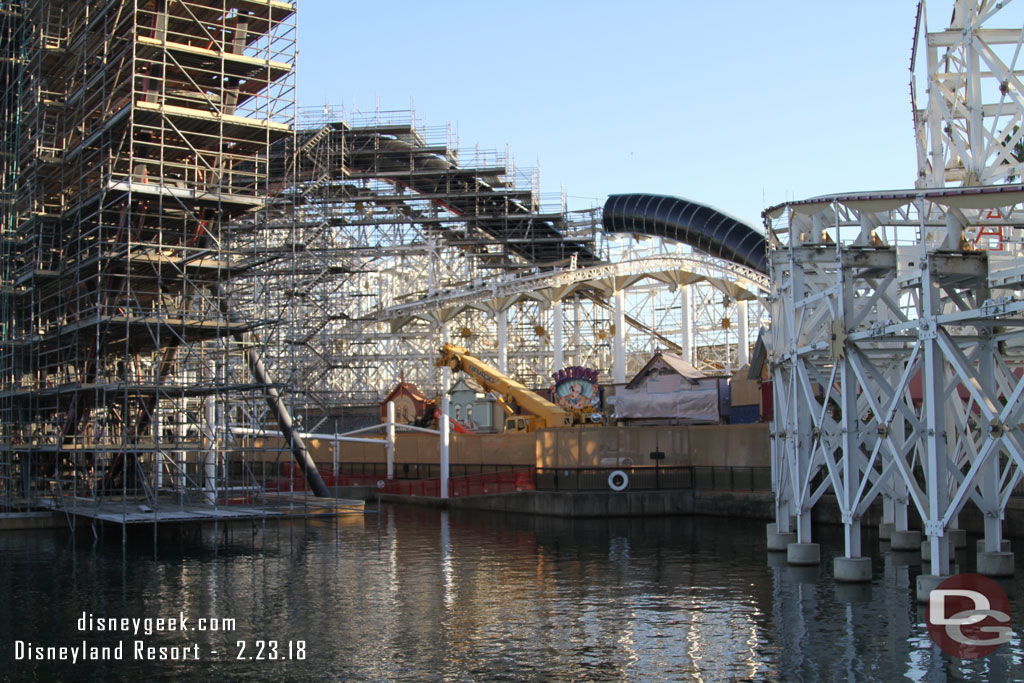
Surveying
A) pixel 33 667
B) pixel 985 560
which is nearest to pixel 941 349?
pixel 985 560

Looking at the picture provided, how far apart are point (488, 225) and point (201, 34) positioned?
2997cm

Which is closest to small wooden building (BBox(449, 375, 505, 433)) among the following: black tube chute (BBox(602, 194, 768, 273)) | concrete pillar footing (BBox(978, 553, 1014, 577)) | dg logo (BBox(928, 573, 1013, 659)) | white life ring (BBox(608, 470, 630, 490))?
black tube chute (BBox(602, 194, 768, 273))

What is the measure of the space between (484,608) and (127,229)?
19563 millimetres

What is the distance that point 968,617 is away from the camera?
17.2 metres

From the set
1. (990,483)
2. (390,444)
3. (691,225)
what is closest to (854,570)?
(990,483)

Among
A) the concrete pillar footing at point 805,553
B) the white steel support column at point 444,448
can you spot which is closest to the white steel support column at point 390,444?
the white steel support column at point 444,448

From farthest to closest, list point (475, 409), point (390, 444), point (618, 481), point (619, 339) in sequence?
point (475, 409)
point (619, 339)
point (390, 444)
point (618, 481)

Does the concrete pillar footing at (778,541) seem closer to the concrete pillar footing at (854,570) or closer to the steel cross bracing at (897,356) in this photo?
the steel cross bracing at (897,356)

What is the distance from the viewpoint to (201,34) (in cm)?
3600

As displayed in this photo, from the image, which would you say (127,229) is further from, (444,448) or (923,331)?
(923,331)

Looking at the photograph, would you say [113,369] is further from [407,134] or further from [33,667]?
[407,134]

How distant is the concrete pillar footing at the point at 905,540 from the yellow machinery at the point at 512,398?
1949 cm

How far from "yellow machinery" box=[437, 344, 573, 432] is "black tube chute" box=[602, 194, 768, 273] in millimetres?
16304

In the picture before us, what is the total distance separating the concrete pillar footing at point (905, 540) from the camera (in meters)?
25.0
